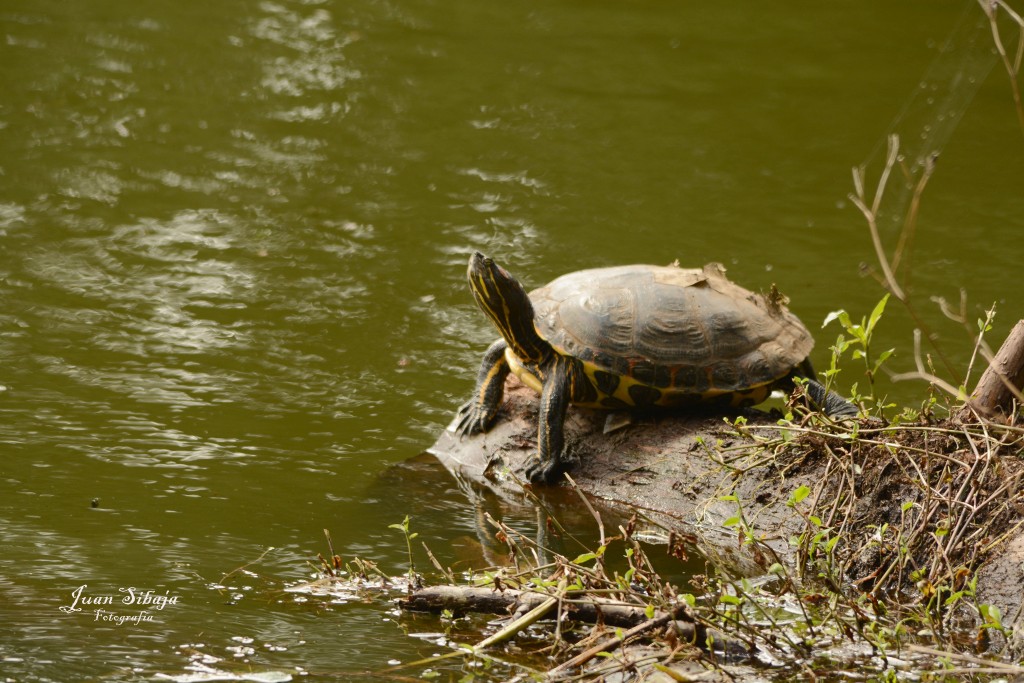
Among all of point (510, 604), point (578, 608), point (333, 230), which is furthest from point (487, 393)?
point (333, 230)

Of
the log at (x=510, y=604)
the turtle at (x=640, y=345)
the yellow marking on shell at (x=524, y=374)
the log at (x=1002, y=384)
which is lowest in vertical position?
the log at (x=510, y=604)

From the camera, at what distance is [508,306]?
558 cm

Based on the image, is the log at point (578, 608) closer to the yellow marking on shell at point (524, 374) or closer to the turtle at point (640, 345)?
the turtle at point (640, 345)

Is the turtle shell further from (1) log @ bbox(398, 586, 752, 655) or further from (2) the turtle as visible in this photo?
(1) log @ bbox(398, 586, 752, 655)

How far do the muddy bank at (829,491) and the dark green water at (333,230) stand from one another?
2.23 ft

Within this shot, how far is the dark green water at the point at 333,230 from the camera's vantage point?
16.4 ft

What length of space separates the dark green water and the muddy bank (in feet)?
2.23

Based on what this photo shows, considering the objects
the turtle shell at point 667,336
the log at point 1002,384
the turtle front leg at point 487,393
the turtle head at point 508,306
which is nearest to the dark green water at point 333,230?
the turtle front leg at point 487,393

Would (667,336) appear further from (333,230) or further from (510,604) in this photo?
(333,230)

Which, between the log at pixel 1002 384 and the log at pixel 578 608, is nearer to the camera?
the log at pixel 578 608

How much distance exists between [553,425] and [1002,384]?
1851 millimetres

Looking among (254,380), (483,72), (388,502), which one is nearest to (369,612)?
(388,502)

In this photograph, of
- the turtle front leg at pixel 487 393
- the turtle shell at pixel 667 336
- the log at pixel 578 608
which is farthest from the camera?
the turtle front leg at pixel 487 393

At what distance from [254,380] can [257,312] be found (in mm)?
890
